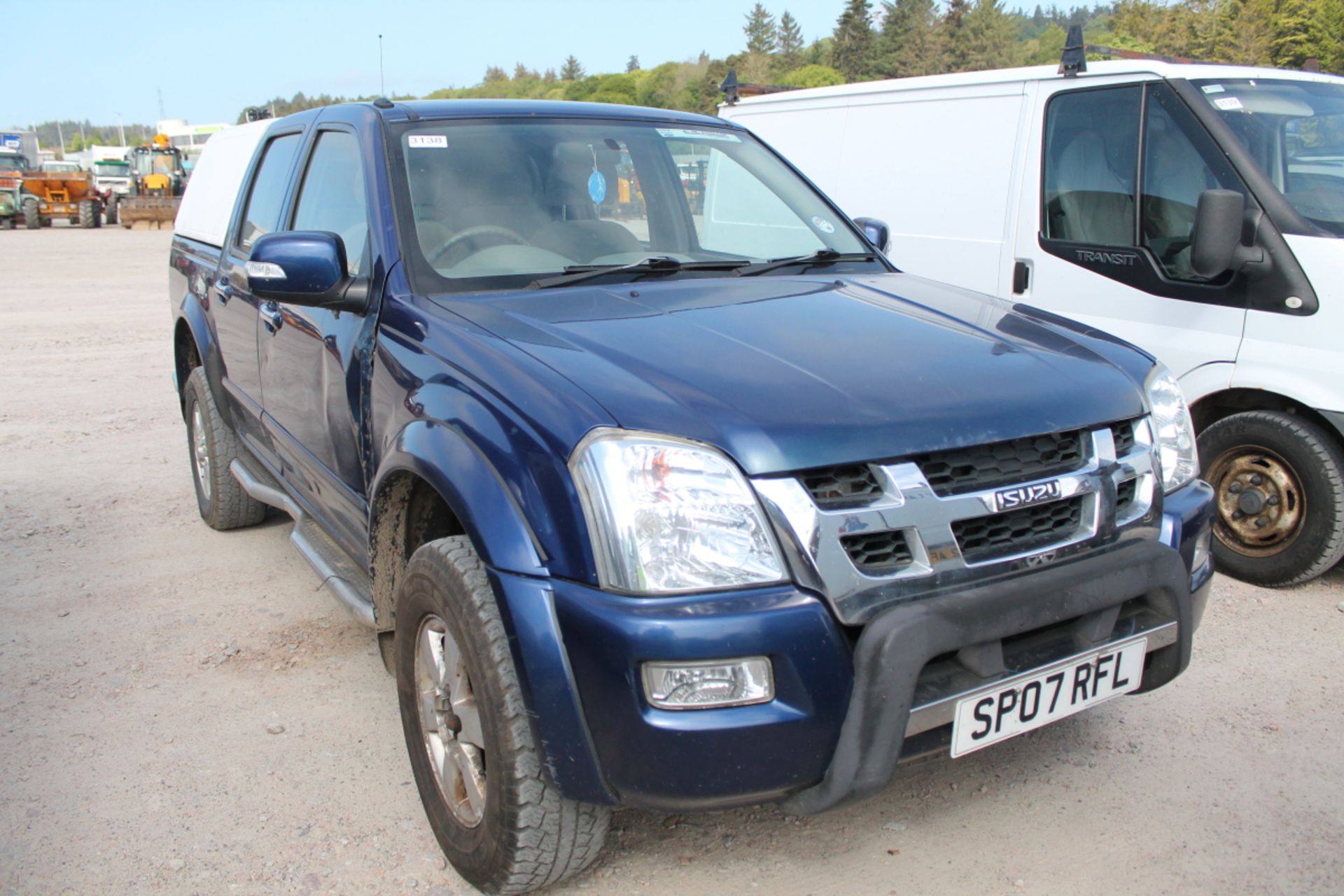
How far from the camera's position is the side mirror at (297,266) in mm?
2773

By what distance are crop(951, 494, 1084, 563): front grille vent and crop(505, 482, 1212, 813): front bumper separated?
0.08 m

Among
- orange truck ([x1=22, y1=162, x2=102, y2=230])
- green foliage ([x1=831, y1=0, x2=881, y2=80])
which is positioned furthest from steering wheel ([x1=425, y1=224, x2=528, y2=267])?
green foliage ([x1=831, y1=0, x2=881, y2=80])

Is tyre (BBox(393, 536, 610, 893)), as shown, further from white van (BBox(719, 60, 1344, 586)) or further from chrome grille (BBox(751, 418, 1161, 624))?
white van (BBox(719, 60, 1344, 586))

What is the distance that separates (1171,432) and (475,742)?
1801 mm

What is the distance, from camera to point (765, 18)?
4574 inches

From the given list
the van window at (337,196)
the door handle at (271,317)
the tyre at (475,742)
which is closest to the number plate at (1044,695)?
the tyre at (475,742)

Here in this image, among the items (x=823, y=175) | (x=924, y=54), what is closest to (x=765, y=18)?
(x=924, y=54)

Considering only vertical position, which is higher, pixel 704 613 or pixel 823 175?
pixel 823 175

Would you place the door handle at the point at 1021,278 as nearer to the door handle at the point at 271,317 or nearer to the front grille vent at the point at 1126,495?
the front grille vent at the point at 1126,495

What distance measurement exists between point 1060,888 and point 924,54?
89.6 metres

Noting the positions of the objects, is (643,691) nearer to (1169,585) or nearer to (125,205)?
(1169,585)

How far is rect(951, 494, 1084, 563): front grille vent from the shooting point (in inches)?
84.2

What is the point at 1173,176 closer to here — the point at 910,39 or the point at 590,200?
the point at 590,200

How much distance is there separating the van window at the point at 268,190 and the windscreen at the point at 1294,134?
352cm
